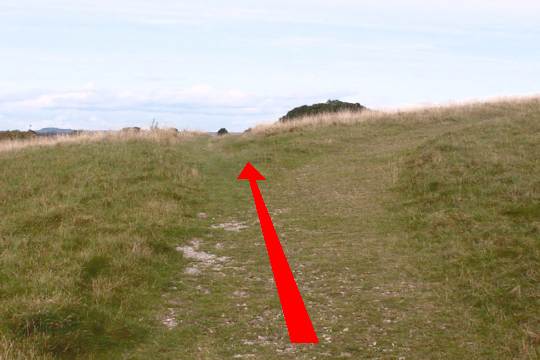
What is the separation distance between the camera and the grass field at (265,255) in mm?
7098

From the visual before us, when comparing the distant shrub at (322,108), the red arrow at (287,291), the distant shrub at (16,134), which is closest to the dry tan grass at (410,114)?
the distant shrub at (322,108)

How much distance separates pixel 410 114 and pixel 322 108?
11.6 meters

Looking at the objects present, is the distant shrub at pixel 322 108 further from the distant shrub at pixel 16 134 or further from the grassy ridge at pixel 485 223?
the grassy ridge at pixel 485 223

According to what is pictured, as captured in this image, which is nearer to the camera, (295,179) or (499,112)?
(295,179)

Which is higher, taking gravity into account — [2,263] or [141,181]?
[141,181]

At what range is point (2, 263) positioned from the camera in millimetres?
9359

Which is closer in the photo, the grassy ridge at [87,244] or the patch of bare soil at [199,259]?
the grassy ridge at [87,244]

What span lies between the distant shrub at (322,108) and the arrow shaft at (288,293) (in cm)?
3001

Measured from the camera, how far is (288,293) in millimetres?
8781

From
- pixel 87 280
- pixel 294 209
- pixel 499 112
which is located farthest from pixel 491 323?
pixel 499 112

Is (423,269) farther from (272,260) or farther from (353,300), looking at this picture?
(272,260)

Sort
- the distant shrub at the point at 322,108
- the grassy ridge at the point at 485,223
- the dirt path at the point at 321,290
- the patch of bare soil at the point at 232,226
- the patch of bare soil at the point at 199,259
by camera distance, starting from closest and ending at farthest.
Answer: the dirt path at the point at 321,290, the grassy ridge at the point at 485,223, the patch of bare soil at the point at 199,259, the patch of bare soil at the point at 232,226, the distant shrub at the point at 322,108

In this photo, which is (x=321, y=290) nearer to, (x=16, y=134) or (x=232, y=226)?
(x=232, y=226)

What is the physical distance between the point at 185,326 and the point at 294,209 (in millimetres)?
7201
